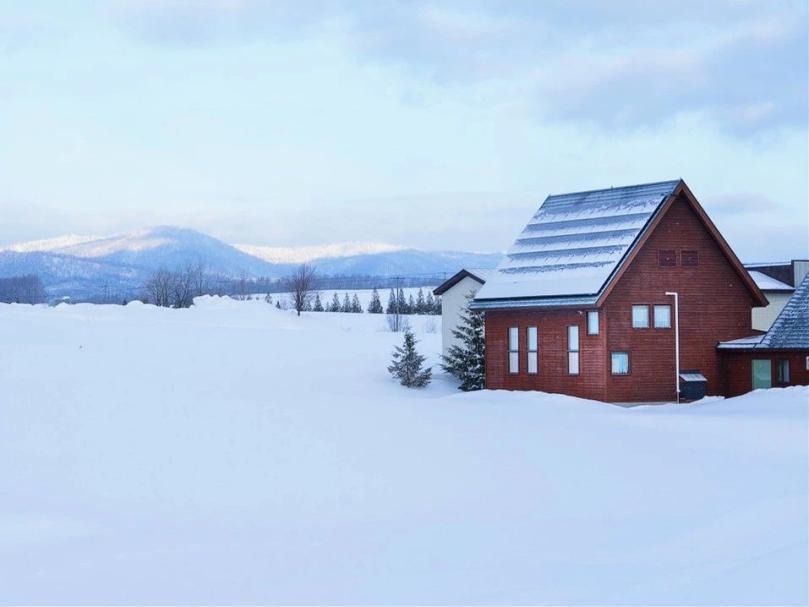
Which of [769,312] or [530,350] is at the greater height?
[769,312]

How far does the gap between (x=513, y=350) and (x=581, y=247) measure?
482 cm

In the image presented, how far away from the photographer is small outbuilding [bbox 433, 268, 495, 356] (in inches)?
1914

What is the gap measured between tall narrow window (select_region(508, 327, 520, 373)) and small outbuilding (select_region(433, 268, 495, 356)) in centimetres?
709

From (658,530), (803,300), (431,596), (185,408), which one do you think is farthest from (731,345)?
(431,596)

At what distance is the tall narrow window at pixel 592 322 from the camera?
37844mm

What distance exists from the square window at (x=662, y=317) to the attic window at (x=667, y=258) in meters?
1.67

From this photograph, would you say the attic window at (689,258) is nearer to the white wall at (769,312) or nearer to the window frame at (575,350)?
the window frame at (575,350)

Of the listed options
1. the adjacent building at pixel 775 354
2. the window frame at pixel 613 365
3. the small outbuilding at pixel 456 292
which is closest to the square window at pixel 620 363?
the window frame at pixel 613 365

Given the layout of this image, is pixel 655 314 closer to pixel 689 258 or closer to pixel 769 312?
pixel 689 258

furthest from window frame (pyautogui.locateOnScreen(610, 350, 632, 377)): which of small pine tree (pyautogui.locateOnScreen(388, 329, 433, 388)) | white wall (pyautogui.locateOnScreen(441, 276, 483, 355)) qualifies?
white wall (pyautogui.locateOnScreen(441, 276, 483, 355))

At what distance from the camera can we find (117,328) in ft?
193

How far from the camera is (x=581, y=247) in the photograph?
40.4m

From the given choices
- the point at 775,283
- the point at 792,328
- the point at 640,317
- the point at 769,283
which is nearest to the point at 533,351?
the point at 640,317

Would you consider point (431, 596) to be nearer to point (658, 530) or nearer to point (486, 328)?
point (658, 530)
